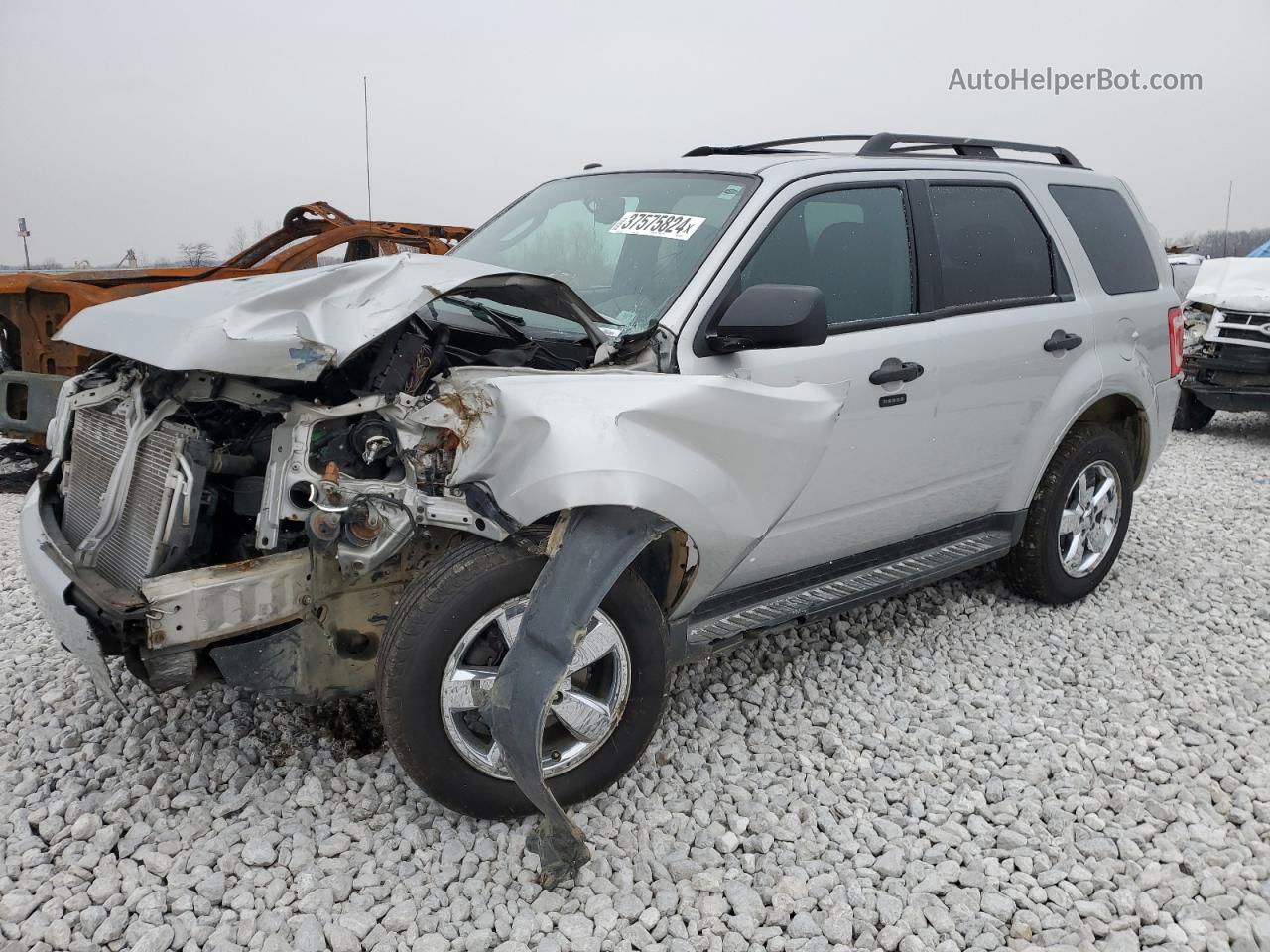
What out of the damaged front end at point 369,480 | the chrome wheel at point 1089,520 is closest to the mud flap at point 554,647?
the damaged front end at point 369,480

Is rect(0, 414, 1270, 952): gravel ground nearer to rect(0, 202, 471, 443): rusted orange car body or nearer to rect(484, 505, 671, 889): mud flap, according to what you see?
rect(484, 505, 671, 889): mud flap

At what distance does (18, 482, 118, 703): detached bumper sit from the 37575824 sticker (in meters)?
2.02

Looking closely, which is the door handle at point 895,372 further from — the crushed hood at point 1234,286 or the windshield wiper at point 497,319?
the crushed hood at point 1234,286

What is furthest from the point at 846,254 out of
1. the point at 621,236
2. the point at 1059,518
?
the point at 1059,518

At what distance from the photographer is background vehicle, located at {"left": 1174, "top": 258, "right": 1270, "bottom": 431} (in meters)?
8.15

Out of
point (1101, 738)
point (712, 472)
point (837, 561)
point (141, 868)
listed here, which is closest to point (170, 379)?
point (141, 868)

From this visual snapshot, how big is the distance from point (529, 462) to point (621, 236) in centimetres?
120

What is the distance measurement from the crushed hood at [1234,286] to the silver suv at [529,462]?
6028 mm

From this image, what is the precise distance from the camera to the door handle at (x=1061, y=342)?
12.9 ft

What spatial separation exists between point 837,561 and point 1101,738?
3.57ft

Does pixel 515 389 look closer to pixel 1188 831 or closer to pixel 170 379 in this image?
pixel 170 379

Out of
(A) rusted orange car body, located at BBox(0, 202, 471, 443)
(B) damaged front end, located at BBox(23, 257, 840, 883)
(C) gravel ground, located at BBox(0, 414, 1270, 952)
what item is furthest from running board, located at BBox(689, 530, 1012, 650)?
(A) rusted orange car body, located at BBox(0, 202, 471, 443)

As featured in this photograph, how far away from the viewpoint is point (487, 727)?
282 cm

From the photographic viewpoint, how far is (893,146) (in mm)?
3967
